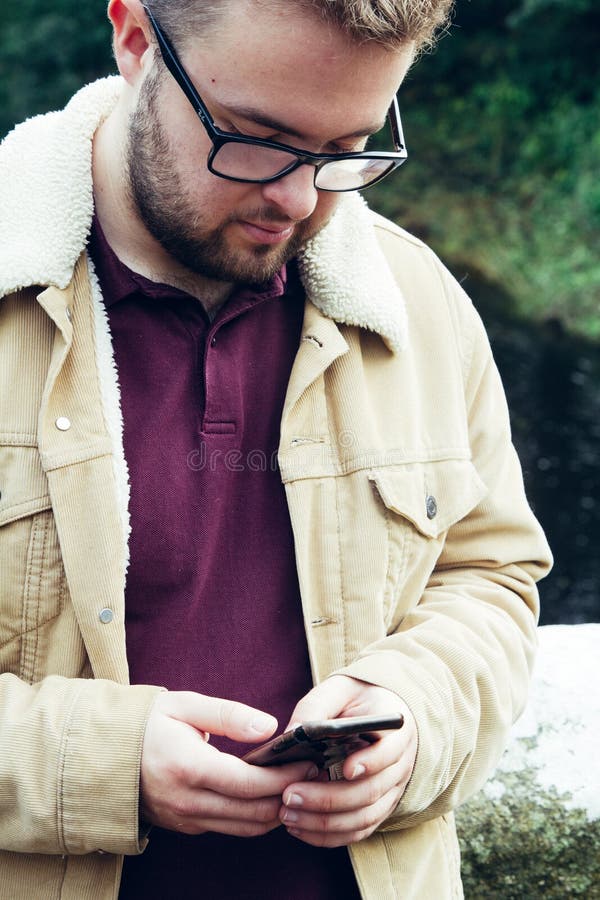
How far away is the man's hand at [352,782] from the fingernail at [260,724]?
0.05m

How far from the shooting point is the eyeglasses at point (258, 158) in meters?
1.61

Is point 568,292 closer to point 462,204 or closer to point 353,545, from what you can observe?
point 462,204

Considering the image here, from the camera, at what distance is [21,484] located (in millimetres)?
1569

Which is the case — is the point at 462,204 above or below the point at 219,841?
below

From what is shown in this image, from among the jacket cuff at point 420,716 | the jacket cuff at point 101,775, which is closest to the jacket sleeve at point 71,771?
the jacket cuff at point 101,775

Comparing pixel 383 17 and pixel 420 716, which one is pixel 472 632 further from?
pixel 383 17

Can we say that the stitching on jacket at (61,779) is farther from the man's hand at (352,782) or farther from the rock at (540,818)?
the rock at (540,818)

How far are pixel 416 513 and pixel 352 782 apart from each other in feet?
1.61

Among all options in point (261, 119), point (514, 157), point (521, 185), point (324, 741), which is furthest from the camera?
point (514, 157)

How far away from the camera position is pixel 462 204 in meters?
12.9

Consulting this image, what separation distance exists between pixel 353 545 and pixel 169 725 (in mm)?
449

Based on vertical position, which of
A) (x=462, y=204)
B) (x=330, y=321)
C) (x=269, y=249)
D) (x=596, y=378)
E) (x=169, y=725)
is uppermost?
(x=269, y=249)

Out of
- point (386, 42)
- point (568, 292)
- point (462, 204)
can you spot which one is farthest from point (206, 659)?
point (462, 204)

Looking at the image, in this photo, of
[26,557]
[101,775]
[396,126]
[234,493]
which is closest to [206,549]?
[234,493]
